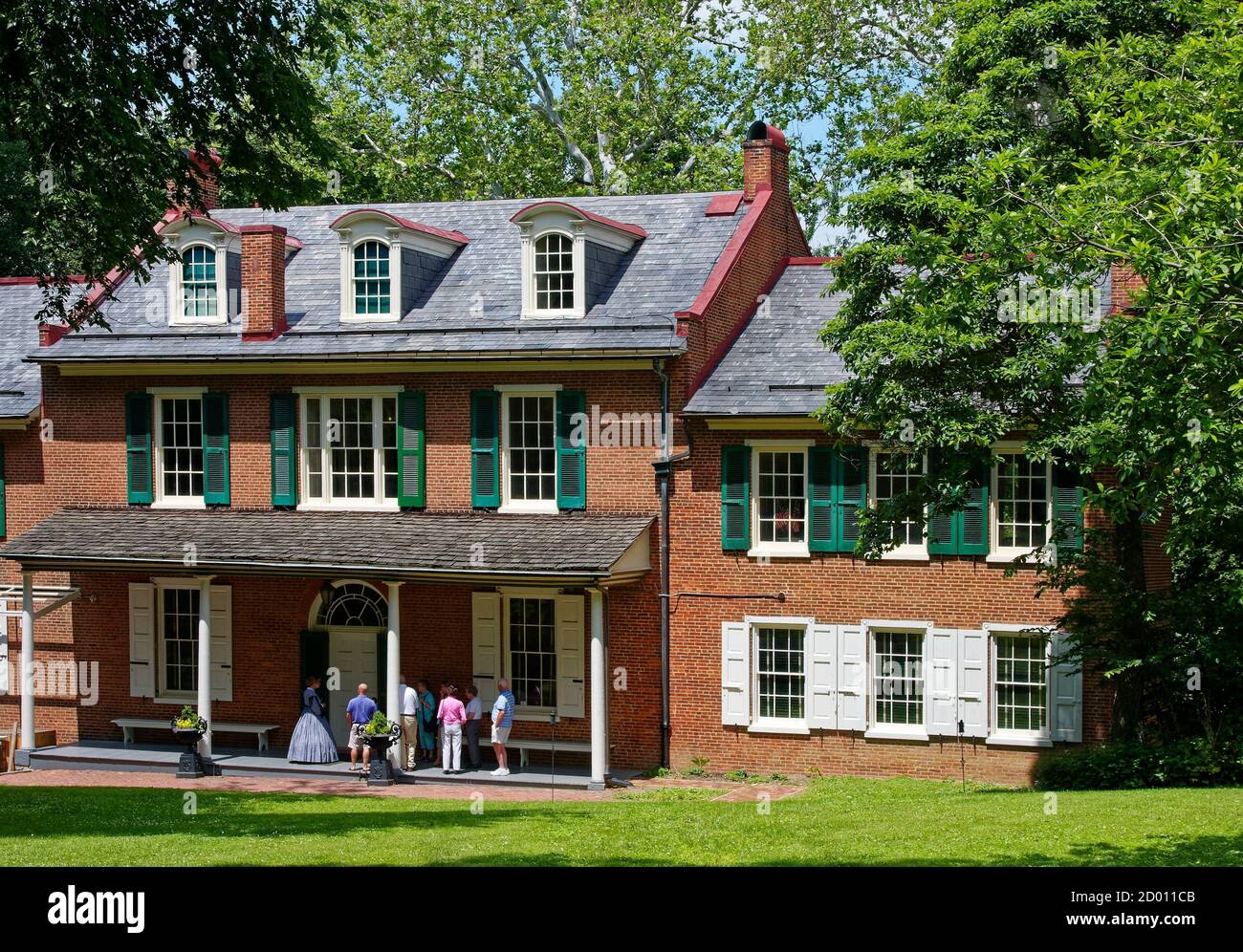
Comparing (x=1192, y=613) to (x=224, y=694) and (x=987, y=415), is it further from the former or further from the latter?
(x=224, y=694)

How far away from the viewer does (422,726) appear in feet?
85.5

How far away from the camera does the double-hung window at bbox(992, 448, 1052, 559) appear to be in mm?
23625

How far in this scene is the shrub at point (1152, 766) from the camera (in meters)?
20.6

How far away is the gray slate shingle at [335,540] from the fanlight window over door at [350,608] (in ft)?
4.52

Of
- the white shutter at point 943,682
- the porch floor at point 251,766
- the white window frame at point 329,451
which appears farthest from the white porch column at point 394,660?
the white shutter at point 943,682

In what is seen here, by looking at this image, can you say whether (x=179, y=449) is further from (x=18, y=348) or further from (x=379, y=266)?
(x=18, y=348)

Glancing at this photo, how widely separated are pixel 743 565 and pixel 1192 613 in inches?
281

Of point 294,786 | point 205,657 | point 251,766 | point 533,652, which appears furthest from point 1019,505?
point 205,657

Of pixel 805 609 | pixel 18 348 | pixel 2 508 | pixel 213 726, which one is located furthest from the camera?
pixel 18 348

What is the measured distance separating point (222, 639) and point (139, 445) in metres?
→ 3.92

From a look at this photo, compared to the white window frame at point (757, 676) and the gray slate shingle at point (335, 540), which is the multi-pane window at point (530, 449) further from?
A: the white window frame at point (757, 676)

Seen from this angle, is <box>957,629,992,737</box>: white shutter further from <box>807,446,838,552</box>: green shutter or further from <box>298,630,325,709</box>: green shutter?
<box>298,630,325,709</box>: green shutter

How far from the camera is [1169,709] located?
21766 millimetres

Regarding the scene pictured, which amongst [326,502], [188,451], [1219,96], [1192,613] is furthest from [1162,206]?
[188,451]
